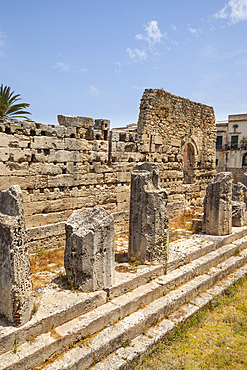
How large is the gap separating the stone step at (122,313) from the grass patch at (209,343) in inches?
16.5

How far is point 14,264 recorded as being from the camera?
3.35 metres

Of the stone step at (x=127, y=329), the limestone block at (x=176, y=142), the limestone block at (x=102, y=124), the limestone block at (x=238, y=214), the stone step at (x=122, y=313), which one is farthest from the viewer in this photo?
the limestone block at (x=176, y=142)

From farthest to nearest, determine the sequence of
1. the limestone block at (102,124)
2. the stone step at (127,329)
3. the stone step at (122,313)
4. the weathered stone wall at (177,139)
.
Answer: the weathered stone wall at (177,139), the limestone block at (102,124), the stone step at (127,329), the stone step at (122,313)

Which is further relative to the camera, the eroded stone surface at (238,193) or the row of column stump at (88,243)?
the eroded stone surface at (238,193)

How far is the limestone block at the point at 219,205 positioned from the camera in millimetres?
7691

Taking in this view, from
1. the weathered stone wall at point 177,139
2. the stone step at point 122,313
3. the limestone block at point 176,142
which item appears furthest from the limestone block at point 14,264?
the limestone block at point 176,142

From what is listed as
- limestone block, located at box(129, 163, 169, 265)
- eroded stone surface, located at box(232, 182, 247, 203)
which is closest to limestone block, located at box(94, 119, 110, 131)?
limestone block, located at box(129, 163, 169, 265)

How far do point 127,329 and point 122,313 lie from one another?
31cm

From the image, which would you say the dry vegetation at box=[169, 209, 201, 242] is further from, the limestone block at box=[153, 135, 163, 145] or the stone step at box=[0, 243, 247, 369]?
the limestone block at box=[153, 135, 163, 145]

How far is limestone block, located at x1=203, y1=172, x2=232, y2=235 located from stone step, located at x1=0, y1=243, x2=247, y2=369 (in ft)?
3.98

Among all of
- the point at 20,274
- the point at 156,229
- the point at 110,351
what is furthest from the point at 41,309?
the point at 156,229

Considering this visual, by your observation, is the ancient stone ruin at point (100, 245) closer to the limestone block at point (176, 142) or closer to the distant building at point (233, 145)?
the limestone block at point (176, 142)

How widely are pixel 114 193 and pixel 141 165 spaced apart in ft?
10.8

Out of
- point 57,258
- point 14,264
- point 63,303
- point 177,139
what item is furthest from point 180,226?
point 14,264
